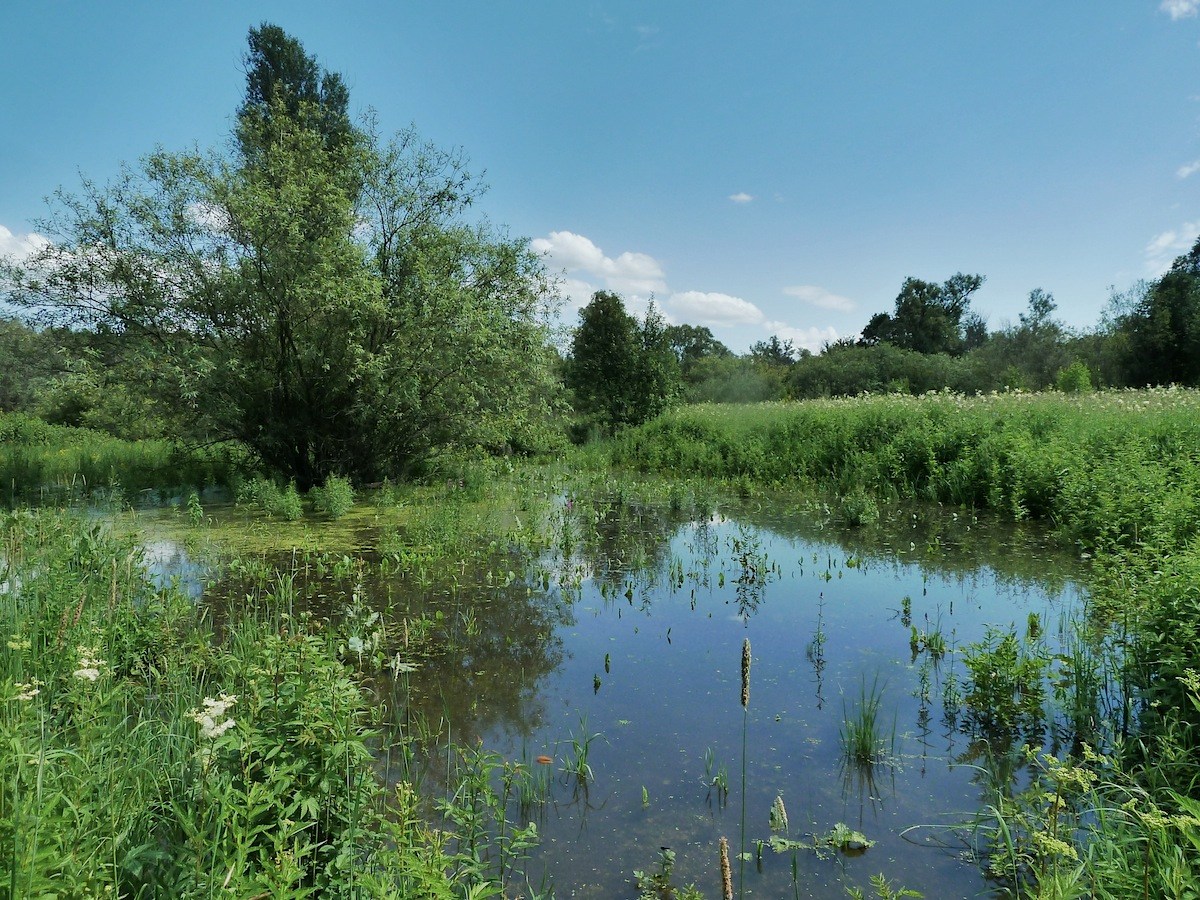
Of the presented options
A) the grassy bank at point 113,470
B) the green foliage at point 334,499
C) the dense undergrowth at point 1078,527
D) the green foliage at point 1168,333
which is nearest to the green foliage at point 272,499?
the green foliage at point 334,499

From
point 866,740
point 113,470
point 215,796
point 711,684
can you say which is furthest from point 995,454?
point 113,470

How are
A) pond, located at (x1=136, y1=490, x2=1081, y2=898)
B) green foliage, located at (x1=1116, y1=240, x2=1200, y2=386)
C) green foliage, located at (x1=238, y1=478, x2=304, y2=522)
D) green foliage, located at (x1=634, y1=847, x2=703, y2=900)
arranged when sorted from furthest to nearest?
green foliage, located at (x1=1116, y1=240, x2=1200, y2=386) → green foliage, located at (x1=238, y1=478, x2=304, y2=522) → pond, located at (x1=136, y1=490, x2=1081, y2=898) → green foliage, located at (x1=634, y1=847, x2=703, y2=900)

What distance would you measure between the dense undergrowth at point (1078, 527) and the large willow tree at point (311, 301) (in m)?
6.23

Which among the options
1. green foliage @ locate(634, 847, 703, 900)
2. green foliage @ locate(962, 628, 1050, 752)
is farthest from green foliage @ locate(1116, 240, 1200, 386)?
green foliage @ locate(634, 847, 703, 900)

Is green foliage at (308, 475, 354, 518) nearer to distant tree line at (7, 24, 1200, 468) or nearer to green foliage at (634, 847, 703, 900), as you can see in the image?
distant tree line at (7, 24, 1200, 468)

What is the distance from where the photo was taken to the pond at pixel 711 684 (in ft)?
10.8

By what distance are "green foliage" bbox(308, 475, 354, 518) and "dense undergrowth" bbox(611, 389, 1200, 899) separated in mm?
7912

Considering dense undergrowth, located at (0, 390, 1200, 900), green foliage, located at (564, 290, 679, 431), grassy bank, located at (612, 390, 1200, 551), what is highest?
green foliage, located at (564, 290, 679, 431)

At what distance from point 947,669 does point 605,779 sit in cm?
297

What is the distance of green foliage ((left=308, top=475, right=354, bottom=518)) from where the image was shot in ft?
36.6

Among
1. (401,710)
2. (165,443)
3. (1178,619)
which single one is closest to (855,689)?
(1178,619)

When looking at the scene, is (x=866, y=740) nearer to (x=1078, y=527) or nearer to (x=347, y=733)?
(x=347, y=733)

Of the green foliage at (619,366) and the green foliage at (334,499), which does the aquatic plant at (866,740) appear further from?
the green foliage at (619,366)

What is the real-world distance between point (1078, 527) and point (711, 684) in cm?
625
